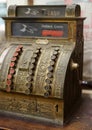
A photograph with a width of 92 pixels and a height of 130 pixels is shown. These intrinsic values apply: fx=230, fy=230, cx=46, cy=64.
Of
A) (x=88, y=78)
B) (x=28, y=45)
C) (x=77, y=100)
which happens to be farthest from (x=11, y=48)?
(x=88, y=78)

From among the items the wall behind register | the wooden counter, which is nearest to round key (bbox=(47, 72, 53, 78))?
the wooden counter

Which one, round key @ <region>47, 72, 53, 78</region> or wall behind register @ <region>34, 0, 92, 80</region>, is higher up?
wall behind register @ <region>34, 0, 92, 80</region>

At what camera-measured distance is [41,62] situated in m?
1.21

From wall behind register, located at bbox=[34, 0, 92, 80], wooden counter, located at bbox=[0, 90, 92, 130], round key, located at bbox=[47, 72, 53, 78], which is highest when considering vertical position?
wall behind register, located at bbox=[34, 0, 92, 80]

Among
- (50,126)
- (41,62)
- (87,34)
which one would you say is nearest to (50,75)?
(41,62)

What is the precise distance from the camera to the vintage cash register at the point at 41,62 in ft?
3.80

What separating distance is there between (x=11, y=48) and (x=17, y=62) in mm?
112

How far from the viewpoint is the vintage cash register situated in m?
1.16

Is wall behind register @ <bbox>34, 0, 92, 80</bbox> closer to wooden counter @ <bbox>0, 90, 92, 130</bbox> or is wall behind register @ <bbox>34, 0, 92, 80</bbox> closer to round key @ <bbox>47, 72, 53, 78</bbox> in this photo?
wooden counter @ <bbox>0, 90, 92, 130</bbox>

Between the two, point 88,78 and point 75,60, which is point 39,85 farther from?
point 88,78

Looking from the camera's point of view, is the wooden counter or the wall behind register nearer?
the wooden counter

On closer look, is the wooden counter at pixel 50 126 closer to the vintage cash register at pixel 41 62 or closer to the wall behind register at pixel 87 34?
the vintage cash register at pixel 41 62

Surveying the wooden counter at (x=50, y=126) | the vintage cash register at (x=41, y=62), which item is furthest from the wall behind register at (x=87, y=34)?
the wooden counter at (x=50, y=126)

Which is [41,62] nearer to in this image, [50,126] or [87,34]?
[50,126]
